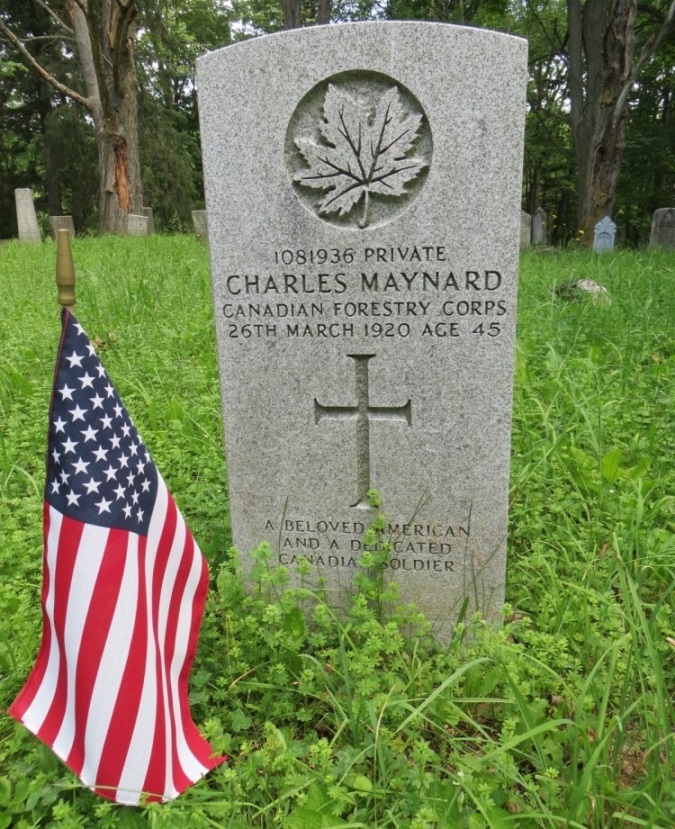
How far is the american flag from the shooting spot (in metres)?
1.44

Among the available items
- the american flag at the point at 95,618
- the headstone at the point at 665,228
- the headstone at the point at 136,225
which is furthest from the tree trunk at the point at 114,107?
the american flag at the point at 95,618

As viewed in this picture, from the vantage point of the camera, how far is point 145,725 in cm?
148

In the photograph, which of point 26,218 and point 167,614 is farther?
point 26,218

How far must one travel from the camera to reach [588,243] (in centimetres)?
1049

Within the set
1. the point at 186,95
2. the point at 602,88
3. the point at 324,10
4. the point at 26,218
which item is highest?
the point at 186,95

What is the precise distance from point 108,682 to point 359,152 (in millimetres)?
1531

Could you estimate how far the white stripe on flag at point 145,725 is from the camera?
145 cm

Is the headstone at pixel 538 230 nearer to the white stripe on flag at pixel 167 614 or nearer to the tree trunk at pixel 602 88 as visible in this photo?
the tree trunk at pixel 602 88

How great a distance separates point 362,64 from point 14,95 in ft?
77.7

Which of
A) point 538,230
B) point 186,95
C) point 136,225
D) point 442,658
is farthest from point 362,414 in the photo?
point 186,95

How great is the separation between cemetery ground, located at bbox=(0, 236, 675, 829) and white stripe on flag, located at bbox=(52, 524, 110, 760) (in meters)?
0.24

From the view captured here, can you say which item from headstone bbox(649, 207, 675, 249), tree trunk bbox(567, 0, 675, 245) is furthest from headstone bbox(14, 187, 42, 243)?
headstone bbox(649, 207, 675, 249)

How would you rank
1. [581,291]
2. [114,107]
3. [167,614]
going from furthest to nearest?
[114,107]
[581,291]
[167,614]

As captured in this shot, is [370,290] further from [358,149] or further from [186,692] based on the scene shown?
[186,692]
